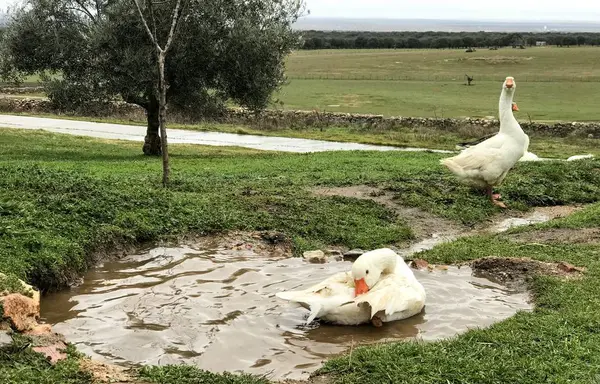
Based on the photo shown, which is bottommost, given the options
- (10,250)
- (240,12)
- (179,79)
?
(10,250)

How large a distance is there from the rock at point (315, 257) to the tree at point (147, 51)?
13.8m

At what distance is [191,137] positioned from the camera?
3428cm

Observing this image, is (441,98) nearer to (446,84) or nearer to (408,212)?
(446,84)

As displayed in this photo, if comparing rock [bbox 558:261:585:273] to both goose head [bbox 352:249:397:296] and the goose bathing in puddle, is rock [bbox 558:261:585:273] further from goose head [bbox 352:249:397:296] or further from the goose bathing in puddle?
goose head [bbox 352:249:397:296]

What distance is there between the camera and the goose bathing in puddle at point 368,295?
26.6 ft

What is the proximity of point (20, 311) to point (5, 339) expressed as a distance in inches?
29.2

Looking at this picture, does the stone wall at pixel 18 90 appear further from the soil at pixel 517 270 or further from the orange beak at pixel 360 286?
the orange beak at pixel 360 286

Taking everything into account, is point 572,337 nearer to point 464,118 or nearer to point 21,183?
point 21,183

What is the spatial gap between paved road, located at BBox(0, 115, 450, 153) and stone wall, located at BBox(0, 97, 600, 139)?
1.38 m

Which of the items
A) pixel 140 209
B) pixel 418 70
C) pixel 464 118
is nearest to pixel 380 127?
pixel 464 118

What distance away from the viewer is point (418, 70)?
78.6 meters

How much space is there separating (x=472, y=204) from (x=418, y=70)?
6525 centimetres

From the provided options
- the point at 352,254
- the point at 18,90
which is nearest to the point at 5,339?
the point at 352,254

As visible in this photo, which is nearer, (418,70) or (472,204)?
(472,204)
